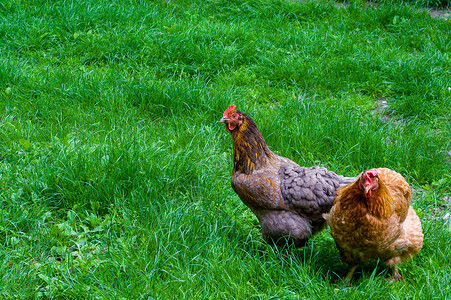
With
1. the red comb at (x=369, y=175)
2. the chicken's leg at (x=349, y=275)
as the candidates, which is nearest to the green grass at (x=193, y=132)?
the chicken's leg at (x=349, y=275)

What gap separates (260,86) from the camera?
536 centimetres

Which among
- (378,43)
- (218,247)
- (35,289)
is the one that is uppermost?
(378,43)

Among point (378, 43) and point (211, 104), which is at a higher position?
point (378, 43)

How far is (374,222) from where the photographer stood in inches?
104

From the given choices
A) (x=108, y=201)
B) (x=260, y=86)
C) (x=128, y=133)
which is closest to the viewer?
(x=108, y=201)

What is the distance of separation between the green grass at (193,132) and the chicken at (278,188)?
0.18 meters

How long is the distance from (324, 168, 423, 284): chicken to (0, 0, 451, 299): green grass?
165mm

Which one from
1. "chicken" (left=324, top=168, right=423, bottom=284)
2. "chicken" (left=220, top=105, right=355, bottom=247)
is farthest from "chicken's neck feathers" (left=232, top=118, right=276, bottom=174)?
"chicken" (left=324, top=168, right=423, bottom=284)

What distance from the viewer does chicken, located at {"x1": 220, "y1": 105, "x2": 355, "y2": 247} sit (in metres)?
3.01

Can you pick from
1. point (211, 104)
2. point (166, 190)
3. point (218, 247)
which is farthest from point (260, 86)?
point (218, 247)

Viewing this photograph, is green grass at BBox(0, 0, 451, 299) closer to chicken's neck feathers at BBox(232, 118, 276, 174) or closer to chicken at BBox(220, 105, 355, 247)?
chicken at BBox(220, 105, 355, 247)

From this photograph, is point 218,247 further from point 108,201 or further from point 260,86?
point 260,86

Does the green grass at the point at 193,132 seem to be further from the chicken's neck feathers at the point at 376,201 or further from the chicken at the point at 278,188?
the chicken's neck feathers at the point at 376,201

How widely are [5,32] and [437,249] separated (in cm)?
558
